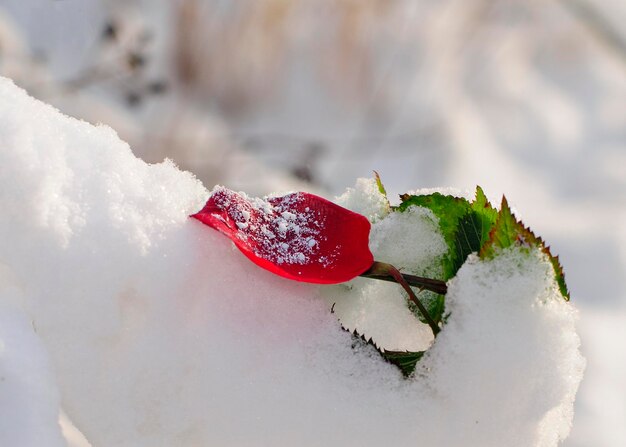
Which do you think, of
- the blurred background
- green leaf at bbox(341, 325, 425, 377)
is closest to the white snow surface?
green leaf at bbox(341, 325, 425, 377)

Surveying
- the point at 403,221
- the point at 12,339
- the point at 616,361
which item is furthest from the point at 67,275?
the point at 616,361

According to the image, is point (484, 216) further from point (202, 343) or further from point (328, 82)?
point (328, 82)

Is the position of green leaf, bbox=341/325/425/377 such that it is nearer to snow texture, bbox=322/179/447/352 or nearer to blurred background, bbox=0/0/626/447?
snow texture, bbox=322/179/447/352

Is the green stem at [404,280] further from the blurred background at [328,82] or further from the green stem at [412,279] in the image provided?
the blurred background at [328,82]

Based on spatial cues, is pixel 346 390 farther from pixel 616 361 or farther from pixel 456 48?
pixel 456 48

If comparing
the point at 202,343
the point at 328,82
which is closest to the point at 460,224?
the point at 202,343
